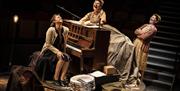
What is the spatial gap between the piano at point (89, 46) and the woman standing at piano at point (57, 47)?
14.5 inches

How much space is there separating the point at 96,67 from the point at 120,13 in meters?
3.99

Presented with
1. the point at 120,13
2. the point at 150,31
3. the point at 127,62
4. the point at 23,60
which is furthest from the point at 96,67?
the point at 120,13

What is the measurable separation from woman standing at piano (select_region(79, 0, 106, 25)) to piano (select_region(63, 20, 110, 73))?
304 mm

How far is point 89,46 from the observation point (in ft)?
25.3

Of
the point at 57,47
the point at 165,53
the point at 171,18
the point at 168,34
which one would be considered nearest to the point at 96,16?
the point at 57,47

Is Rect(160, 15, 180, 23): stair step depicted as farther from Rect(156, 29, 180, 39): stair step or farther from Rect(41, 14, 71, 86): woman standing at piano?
Rect(41, 14, 71, 86): woman standing at piano

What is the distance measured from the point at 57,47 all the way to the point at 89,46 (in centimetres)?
75

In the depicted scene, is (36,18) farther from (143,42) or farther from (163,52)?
(163,52)

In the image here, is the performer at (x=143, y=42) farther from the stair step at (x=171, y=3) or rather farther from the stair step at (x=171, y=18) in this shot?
the stair step at (x=171, y=3)

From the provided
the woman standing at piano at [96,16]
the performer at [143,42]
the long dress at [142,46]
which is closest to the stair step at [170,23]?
the performer at [143,42]

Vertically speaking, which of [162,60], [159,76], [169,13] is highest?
[169,13]

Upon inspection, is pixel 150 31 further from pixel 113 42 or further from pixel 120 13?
pixel 120 13

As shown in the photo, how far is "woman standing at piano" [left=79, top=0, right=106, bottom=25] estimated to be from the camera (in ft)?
26.6

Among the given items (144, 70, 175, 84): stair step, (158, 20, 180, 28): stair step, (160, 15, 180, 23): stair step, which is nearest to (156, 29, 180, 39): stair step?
(158, 20, 180, 28): stair step
